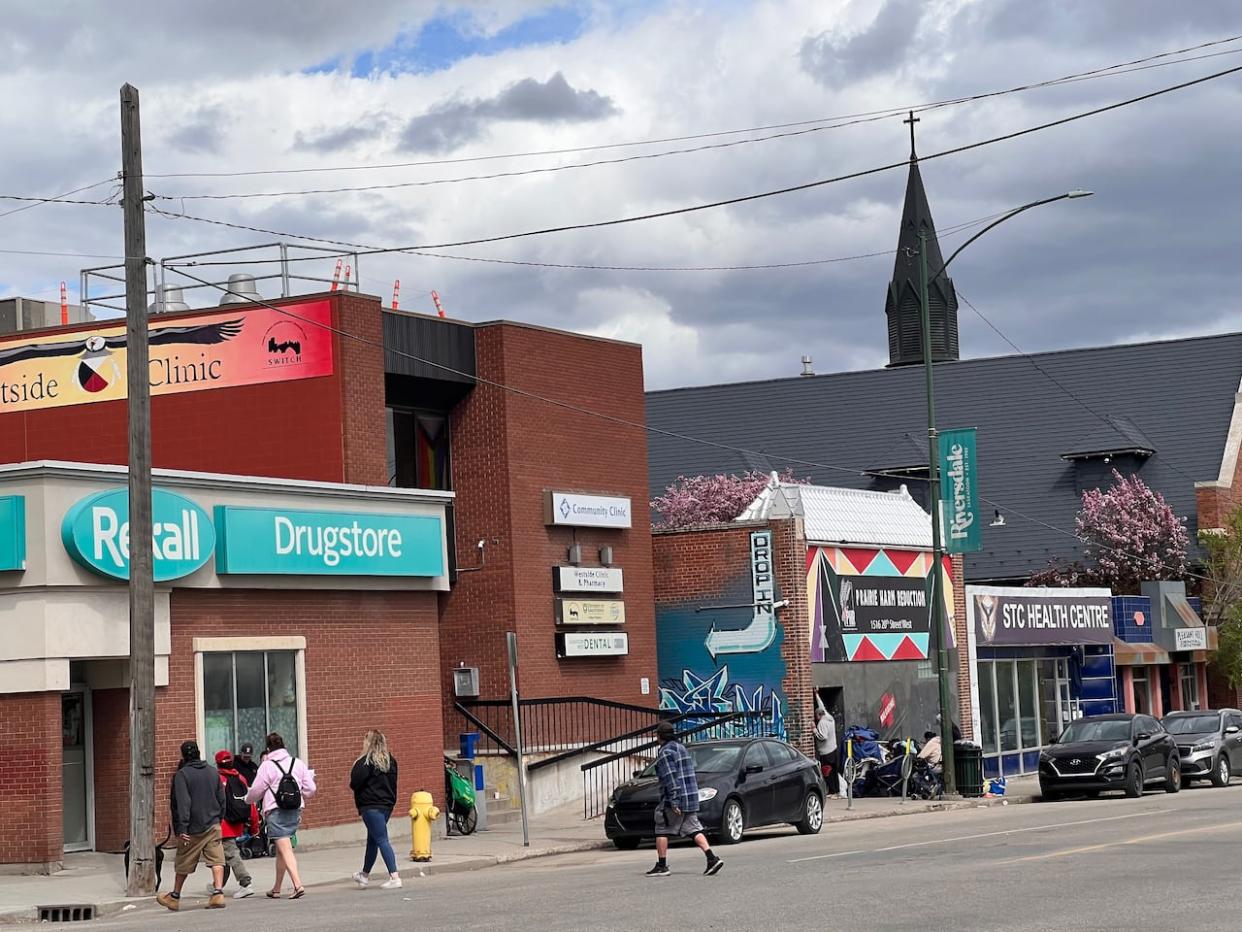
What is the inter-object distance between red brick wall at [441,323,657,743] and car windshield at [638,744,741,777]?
6507 mm

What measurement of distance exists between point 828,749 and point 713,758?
9.61 meters

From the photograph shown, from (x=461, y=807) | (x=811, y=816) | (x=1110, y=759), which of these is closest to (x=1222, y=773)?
(x=1110, y=759)

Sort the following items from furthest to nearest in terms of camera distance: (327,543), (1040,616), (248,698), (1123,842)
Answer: (1040,616) → (327,543) → (248,698) → (1123,842)

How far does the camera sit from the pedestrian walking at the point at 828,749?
32.9 m

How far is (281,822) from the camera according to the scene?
18516mm

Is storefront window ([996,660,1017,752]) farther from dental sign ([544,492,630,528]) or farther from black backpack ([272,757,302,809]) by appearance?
black backpack ([272,757,302,809])

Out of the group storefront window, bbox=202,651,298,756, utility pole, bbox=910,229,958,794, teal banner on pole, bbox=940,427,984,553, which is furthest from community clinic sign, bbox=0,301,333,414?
teal banner on pole, bbox=940,427,984,553

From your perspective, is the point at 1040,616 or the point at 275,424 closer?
the point at 275,424

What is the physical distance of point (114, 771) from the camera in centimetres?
2222

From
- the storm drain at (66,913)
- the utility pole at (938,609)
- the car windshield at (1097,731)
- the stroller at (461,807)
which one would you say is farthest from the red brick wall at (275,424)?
the car windshield at (1097,731)

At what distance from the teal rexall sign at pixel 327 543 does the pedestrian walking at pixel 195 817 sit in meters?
5.00

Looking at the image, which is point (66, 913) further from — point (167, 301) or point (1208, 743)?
point (1208, 743)

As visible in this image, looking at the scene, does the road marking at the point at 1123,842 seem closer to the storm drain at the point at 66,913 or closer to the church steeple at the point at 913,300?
the storm drain at the point at 66,913

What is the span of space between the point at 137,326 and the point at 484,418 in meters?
11.8
